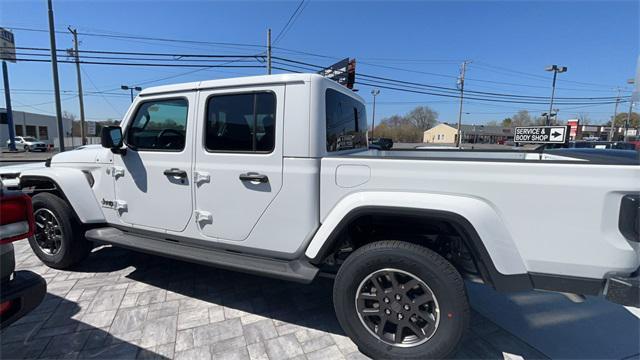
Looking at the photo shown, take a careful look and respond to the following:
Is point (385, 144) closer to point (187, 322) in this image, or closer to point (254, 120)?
point (254, 120)

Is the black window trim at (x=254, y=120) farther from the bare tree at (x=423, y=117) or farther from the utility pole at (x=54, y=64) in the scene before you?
the bare tree at (x=423, y=117)

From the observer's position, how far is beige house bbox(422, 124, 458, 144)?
8475 centimetres

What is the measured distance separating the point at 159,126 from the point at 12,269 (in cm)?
165

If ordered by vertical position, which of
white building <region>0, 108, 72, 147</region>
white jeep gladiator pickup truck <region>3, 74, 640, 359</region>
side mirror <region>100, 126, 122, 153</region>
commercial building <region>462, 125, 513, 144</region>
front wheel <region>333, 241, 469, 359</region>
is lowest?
front wheel <region>333, 241, 469, 359</region>

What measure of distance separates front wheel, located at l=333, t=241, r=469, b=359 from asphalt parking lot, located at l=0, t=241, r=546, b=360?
282 mm

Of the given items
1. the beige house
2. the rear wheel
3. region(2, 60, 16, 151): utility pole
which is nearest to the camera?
the rear wheel

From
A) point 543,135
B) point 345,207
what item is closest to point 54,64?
point 345,207

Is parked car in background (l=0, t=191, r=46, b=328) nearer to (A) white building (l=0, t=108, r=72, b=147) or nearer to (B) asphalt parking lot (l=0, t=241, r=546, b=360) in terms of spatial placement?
(B) asphalt parking lot (l=0, t=241, r=546, b=360)

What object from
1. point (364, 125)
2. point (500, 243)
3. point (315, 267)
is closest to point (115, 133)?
point (315, 267)

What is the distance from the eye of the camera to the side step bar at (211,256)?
245cm

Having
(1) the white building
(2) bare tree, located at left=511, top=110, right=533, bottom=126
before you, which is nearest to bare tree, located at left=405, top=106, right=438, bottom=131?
(2) bare tree, located at left=511, top=110, right=533, bottom=126

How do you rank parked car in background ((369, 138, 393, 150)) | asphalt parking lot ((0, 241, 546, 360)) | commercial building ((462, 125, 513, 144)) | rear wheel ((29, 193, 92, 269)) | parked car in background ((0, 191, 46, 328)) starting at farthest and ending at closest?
commercial building ((462, 125, 513, 144)) < parked car in background ((369, 138, 393, 150)) < rear wheel ((29, 193, 92, 269)) < asphalt parking lot ((0, 241, 546, 360)) < parked car in background ((0, 191, 46, 328))

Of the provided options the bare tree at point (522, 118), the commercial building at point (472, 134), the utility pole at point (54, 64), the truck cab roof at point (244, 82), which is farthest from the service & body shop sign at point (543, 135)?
the bare tree at point (522, 118)

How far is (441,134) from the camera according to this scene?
89.0m
